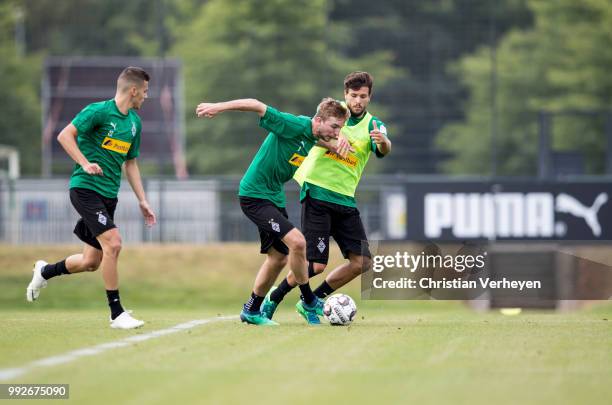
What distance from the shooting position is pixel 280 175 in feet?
34.6

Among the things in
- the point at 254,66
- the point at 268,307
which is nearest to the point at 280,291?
the point at 268,307

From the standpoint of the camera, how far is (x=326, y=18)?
97.6ft

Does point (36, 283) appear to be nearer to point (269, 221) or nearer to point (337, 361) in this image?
point (269, 221)

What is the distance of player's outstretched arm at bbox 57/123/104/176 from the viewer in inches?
393

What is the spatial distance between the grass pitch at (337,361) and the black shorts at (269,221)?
737 millimetres

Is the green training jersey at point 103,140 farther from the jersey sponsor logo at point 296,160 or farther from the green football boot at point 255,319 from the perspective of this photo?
the green football boot at point 255,319

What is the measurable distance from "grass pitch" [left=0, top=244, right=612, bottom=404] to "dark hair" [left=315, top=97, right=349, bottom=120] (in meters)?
1.76

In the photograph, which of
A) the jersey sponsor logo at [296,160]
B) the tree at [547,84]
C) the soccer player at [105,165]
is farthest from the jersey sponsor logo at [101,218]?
the tree at [547,84]

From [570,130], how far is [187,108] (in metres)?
12.5

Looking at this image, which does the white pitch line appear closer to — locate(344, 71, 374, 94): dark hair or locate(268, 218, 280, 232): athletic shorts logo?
locate(268, 218, 280, 232): athletic shorts logo

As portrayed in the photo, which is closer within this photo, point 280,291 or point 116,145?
point 116,145

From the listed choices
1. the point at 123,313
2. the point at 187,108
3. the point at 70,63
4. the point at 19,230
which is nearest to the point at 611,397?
the point at 123,313

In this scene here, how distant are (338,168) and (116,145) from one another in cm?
194

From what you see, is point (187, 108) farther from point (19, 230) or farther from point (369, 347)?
point (369, 347)
